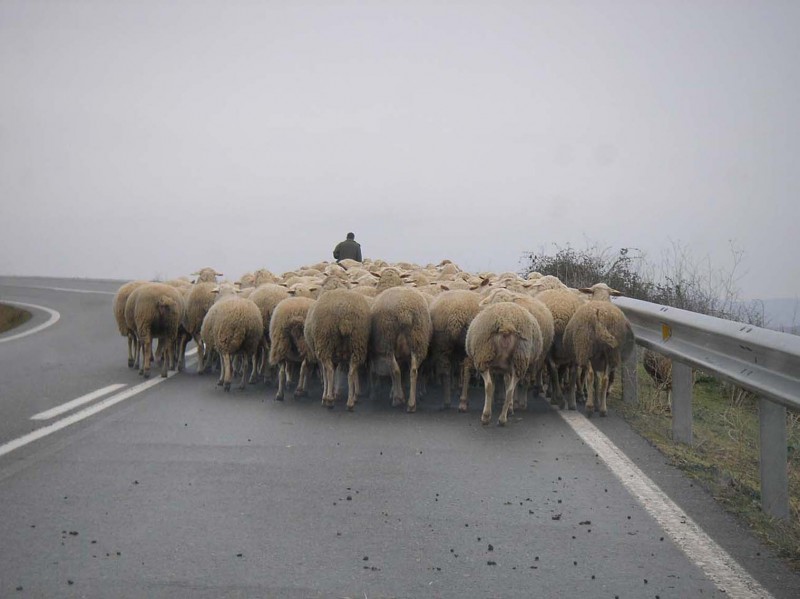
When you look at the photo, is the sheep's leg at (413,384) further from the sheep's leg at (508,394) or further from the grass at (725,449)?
the grass at (725,449)

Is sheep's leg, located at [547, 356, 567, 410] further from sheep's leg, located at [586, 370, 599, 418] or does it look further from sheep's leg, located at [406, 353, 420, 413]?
sheep's leg, located at [406, 353, 420, 413]

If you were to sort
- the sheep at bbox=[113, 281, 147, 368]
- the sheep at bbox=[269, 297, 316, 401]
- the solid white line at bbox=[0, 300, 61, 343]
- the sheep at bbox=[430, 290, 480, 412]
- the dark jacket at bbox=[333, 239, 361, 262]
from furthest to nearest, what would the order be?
the dark jacket at bbox=[333, 239, 361, 262]
the solid white line at bbox=[0, 300, 61, 343]
the sheep at bbox=[113, 281, 147, 368]
the sheep at bbox=[269, 297, 316, 401]
the sheep at bbox=[430, 290, 480, 412]

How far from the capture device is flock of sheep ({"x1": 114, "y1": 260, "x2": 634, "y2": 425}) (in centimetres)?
939

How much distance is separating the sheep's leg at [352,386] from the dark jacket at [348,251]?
13.6 meters

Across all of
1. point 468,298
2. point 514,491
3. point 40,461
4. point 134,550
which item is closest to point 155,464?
point 40,461

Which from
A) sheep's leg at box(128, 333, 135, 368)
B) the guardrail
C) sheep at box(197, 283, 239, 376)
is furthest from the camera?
sheep's leg at box(128, 333, 135, 368)

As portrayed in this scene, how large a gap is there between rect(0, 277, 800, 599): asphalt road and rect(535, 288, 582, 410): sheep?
2.51ft

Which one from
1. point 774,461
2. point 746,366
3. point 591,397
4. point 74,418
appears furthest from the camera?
point 591,397

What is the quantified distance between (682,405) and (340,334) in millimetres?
3635

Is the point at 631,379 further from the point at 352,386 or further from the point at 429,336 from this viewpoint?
the point at 352,386

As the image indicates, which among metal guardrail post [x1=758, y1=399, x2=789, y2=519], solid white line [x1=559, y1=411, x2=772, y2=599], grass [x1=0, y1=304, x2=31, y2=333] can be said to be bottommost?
grass [x1=0, y1=304, x2=31, y2=333]

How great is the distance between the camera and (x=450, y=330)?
1034 cm

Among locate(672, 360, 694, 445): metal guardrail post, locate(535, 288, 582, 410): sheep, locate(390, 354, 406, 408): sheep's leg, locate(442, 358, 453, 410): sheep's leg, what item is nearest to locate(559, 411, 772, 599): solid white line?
locate(672, 360, 694, 445): metal guardrail post

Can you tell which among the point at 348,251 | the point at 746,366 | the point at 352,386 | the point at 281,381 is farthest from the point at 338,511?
the point at 348,251
